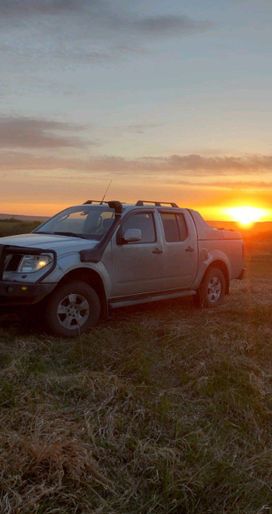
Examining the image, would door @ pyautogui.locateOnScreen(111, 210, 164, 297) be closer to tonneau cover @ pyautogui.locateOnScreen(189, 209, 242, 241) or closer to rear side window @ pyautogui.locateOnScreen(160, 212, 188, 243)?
rear side window @ pyautogui.locateOnScreen(160, 212, 188, 243)

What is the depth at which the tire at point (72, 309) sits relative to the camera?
6.87 metres

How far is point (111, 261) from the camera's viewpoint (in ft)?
25.0

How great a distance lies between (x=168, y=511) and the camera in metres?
3.30

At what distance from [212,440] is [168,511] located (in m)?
1.02

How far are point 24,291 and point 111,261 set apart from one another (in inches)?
57.0

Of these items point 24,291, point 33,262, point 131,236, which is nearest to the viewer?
point 24,291

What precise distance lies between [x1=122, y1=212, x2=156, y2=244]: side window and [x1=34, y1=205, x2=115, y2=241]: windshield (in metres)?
0.34

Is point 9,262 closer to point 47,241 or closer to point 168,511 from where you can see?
point 47,241

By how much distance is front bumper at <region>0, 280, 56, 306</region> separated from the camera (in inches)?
263

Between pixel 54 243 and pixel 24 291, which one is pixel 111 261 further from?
pixel 24 291

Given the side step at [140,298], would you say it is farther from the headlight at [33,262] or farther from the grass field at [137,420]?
the headlight at [33,262]

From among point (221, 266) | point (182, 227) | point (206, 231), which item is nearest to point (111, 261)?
point (182, 227)

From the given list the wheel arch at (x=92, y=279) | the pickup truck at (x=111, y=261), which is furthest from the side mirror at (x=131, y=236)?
the wheel arch at (x=92, y=279)

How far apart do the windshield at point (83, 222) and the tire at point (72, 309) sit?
90 cm
